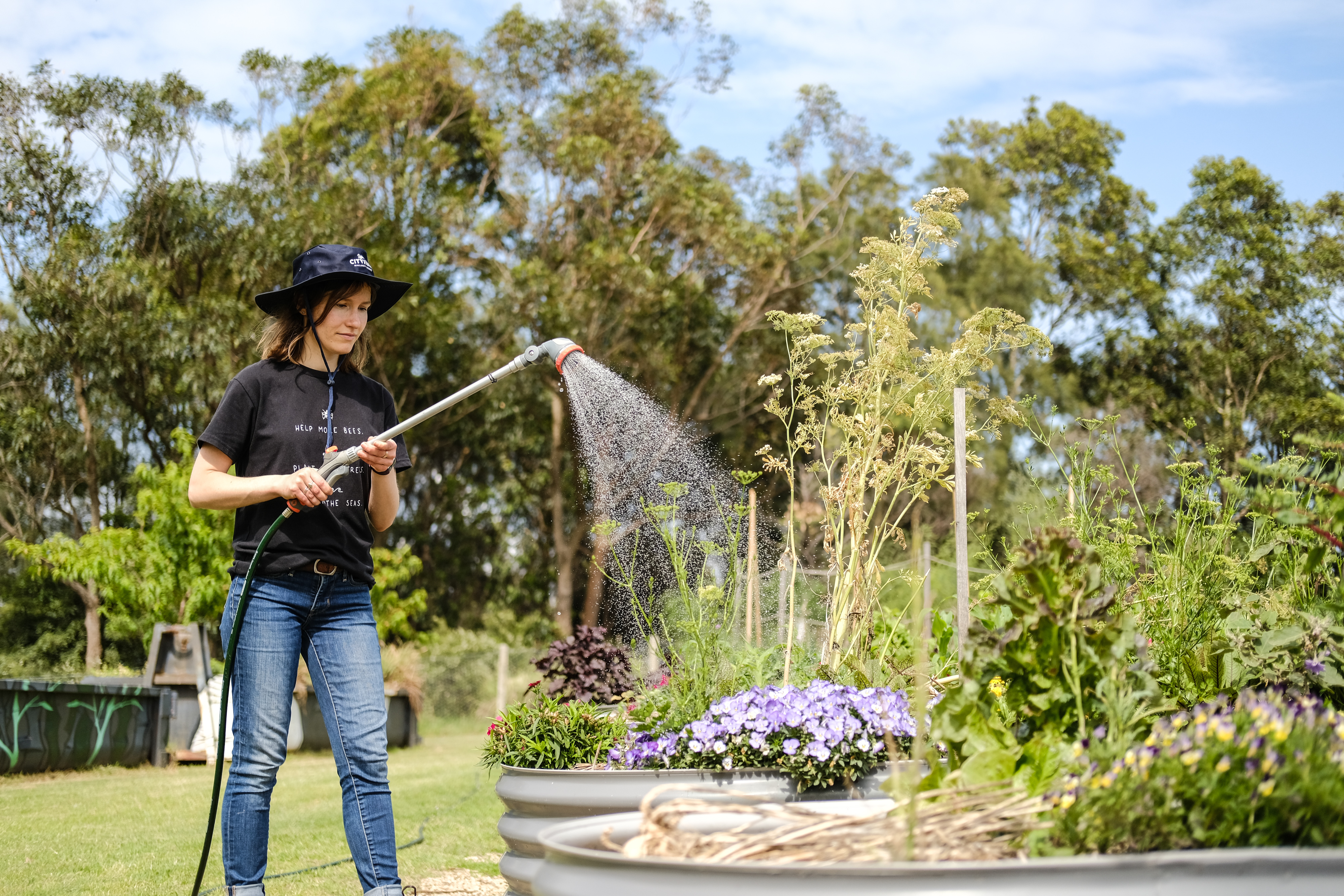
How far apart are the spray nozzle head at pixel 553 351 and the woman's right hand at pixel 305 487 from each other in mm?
545

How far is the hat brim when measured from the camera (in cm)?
245

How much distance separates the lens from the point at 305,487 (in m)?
2.17

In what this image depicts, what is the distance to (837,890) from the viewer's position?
3.26 ft

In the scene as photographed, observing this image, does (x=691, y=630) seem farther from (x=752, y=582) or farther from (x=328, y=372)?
(x=328, y=372)

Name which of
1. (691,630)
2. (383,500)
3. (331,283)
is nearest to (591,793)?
(691,630)

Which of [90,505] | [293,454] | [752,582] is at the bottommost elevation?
[752,582]

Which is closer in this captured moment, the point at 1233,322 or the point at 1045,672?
the point at 1045,672

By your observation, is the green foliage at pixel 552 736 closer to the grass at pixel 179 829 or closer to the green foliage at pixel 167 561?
the grass at pixel 179 829

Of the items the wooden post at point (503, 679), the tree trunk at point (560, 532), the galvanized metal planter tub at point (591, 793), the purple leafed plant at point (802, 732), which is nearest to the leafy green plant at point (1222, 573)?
the purple leafed plant at point (802, 732)

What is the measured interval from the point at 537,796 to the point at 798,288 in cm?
1607

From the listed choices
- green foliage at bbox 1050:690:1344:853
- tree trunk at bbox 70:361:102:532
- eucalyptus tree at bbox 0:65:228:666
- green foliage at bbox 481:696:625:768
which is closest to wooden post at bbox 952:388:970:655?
green foliage at bbox 481:696:625:768

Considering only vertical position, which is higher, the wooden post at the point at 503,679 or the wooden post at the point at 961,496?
the wooden post at the point at 961,496

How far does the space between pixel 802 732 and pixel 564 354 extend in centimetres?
112

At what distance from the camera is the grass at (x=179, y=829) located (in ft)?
11.4
